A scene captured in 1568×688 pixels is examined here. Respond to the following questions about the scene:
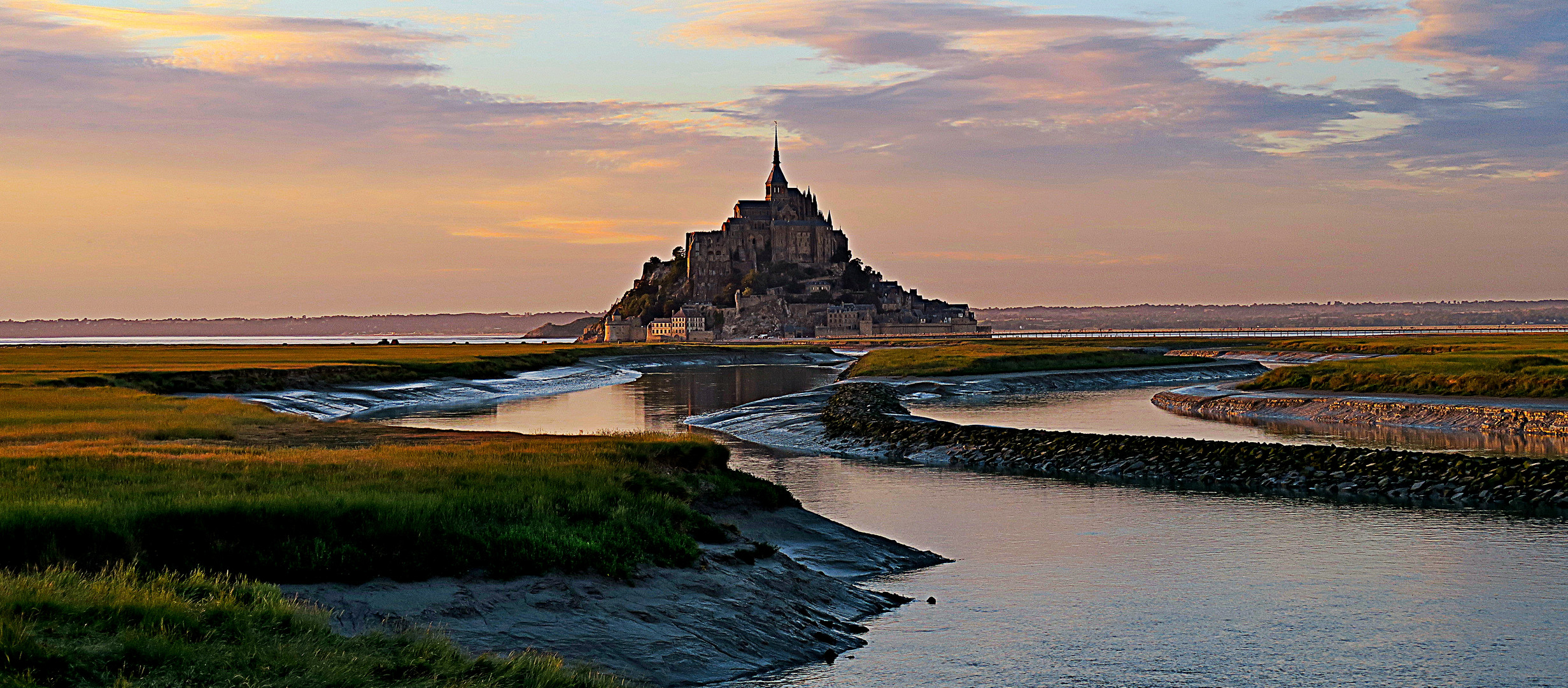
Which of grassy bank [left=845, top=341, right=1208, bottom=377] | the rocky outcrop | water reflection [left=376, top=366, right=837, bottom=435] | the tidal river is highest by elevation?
grassy bank [left=845, top=341, right=1208, bottom=377]

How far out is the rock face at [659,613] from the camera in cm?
1245

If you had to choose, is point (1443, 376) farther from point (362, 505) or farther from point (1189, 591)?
point (362, 505)

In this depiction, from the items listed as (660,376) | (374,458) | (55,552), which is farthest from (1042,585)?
(660,376)

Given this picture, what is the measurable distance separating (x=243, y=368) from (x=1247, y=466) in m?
53.0

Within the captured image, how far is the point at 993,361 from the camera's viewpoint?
82.2m

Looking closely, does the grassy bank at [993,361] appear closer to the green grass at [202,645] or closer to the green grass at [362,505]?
the green grass at [362,505]

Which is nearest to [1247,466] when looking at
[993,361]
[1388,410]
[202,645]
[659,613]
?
[1388,410]

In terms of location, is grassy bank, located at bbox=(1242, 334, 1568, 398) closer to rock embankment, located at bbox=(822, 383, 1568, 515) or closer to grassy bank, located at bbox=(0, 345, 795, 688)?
rock embankment, located at bbox=(822, 383, 1568, 515)

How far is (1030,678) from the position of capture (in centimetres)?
1329

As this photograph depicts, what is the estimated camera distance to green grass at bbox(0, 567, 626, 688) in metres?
8.45

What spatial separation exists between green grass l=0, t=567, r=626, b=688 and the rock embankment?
70.4ft

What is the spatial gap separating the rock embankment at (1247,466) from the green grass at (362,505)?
1258 cm

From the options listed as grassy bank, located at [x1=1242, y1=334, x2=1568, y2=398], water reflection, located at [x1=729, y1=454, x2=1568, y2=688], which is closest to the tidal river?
water reflection, located at [x1=729, y1=454, x2=1568, y2=688]

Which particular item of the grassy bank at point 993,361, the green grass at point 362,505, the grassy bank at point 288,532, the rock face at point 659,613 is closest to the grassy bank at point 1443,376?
the grassy bank at point 993,361
